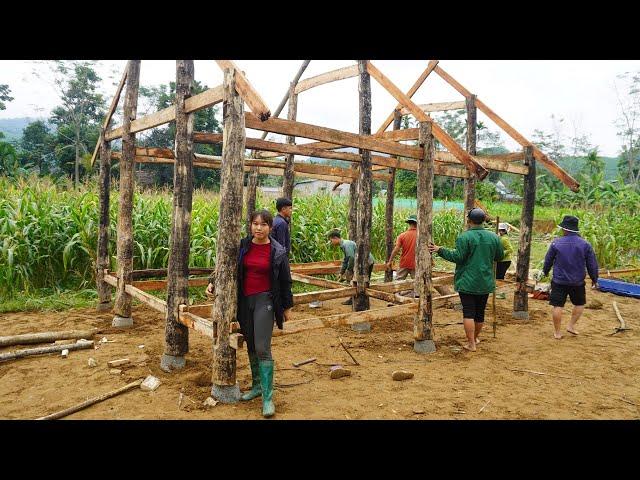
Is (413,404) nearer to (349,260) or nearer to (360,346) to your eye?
(360,346)

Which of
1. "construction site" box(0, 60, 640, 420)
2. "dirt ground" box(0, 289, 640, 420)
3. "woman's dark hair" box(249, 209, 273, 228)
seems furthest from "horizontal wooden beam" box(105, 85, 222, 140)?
"dirt ground" box(0, 289, 640, 420)

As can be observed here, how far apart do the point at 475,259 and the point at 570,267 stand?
1.84 meters

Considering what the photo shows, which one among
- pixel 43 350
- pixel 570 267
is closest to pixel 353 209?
pixel 570 267

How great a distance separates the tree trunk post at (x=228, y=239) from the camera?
12.4ft

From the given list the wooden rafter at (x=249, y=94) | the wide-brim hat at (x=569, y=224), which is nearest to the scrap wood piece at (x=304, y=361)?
the wooden rafter at (x=249, y=94)

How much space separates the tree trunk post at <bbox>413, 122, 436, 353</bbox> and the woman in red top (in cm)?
240

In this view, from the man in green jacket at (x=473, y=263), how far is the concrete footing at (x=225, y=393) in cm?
306

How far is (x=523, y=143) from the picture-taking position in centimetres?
772

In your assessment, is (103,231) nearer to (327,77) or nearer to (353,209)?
(327,77)

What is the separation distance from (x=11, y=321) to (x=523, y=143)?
8.61 metres

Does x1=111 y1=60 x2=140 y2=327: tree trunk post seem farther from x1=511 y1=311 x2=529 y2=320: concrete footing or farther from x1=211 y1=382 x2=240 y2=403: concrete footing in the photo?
x1=511 y1=311 x2=529 y2=320: concrete footing

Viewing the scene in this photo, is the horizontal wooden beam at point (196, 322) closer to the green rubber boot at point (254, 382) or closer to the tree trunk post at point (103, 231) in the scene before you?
the green rubber boot at point (254, 382)

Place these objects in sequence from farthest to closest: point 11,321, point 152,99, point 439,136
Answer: point 152,99, point 11,321, point 439,136
